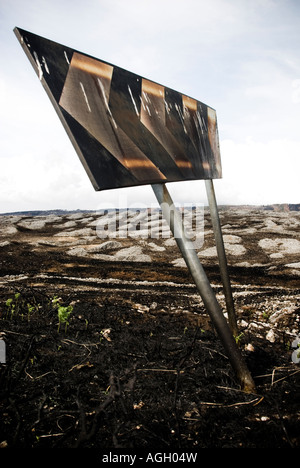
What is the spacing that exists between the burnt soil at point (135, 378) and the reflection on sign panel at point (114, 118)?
1.08m

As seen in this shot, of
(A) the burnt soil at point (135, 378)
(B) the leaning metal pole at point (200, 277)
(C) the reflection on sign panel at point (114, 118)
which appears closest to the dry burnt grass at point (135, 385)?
(A) the burnt soil at point (135, 378)

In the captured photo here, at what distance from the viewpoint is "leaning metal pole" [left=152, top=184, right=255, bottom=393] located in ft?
4.89

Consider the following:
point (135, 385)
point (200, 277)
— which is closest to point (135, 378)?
point (135, 385)

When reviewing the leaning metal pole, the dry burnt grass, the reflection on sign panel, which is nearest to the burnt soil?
the dry burnt grass

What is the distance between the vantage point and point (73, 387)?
1.76m

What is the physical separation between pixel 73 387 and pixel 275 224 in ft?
27.8

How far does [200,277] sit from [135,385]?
0.92 metres

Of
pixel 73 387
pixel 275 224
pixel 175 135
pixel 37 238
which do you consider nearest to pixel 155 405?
pixel 73 387

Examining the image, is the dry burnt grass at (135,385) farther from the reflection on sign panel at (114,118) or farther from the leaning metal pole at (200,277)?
the reflection on sign panel at (114,118)

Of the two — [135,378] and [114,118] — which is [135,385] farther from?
[114,118]

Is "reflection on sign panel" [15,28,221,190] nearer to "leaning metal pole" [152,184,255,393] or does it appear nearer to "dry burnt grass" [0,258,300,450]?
"leaning metal pole" [152,184,255,393]

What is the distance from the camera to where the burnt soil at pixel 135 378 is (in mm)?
1312

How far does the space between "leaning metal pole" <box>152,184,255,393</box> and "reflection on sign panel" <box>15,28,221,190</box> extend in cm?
13

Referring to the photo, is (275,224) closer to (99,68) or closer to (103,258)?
(103,258)
